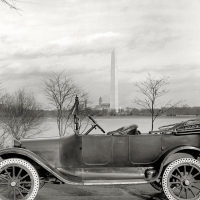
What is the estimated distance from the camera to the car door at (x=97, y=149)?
4957mm

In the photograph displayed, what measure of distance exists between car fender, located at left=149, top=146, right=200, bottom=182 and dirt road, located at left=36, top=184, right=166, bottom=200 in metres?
0.65

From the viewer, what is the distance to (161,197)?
5246mm

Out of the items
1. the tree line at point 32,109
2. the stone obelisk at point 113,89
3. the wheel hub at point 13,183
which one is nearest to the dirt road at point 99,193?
the wheel hub at point 13,183

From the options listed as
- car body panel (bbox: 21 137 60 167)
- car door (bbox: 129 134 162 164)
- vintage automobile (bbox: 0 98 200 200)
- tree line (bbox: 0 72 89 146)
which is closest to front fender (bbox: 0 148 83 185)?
vintage automobile (bbox: 0 98 200 200)

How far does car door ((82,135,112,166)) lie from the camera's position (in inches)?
195

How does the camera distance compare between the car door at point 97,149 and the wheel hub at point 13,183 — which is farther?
the car door at point 97,149

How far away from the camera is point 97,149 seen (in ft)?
16.3

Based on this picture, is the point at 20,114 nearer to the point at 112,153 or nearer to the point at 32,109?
the point at 32,109

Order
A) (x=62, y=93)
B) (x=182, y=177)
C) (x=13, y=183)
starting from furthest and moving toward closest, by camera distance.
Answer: (x=62, y=93), (x=182, y=177), (x=13, y=183)

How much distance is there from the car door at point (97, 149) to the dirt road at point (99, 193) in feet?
2.11

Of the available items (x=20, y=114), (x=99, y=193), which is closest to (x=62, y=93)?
(x=20, y=114)

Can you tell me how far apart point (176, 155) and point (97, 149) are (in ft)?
4.04

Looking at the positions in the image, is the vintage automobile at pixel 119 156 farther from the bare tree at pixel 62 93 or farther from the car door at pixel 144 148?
the bare tree at pixel 62 93

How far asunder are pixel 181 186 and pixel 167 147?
616 millimetres
